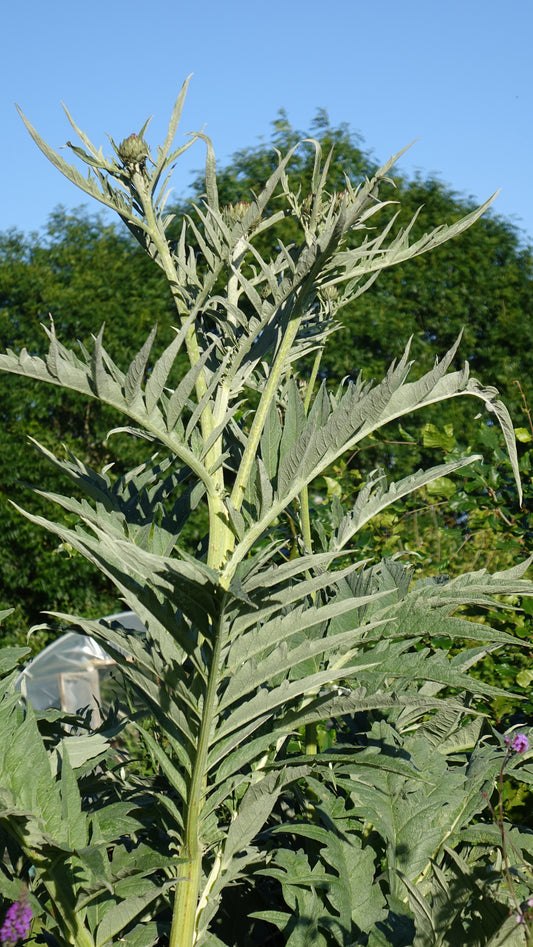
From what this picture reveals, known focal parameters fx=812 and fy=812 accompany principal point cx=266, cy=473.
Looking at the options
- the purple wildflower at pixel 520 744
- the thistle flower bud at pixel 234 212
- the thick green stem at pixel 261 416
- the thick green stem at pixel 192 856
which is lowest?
the purple wildflower at pixel 520 744

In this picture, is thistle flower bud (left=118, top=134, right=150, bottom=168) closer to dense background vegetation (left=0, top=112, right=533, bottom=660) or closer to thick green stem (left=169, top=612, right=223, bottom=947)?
thick green stem (left=169, top=612, right=223, bottom=947)

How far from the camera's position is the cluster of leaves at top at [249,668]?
4.09ft

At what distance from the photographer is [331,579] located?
121 cm

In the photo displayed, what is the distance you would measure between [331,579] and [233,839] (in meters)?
0.53

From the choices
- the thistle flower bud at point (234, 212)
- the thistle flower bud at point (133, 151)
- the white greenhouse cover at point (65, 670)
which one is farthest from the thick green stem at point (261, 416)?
the white greenhouse cover at point (65, 670)

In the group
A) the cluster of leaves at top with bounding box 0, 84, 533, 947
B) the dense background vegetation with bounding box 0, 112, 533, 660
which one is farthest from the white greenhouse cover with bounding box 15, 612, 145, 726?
the cluster of leaves at top with bounding box 0, 84, 533, 947

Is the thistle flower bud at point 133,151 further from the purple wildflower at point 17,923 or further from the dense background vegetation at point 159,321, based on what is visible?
the dense background vegetation at point 159,321

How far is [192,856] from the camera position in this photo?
138 cm

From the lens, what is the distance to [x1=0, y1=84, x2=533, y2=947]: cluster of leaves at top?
1.25 metres

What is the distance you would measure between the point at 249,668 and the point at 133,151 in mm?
973

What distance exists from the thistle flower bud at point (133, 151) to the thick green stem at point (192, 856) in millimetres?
988

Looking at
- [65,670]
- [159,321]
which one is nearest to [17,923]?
[65,670]

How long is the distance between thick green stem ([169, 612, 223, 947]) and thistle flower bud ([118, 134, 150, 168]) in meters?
0.99

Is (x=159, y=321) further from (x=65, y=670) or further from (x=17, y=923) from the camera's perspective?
(x=17, y=923)
